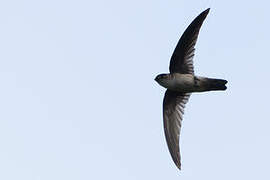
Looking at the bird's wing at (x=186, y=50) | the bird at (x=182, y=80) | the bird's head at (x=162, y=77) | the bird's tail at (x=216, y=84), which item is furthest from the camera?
the bird's head at (x=162, y=77)

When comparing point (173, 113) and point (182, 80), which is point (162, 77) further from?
point (173, 113)

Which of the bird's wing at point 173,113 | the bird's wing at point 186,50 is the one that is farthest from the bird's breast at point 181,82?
the bird's wing at point 173,113

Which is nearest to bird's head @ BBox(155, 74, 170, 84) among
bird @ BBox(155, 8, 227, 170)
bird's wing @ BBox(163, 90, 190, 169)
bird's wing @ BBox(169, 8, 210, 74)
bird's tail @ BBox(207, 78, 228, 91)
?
bird @ BBox(155, 8, 227, 170)

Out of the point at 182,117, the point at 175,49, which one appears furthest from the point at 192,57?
the point at 182,117

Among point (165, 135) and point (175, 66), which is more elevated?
point (175, 66)

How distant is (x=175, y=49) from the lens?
14.6 m

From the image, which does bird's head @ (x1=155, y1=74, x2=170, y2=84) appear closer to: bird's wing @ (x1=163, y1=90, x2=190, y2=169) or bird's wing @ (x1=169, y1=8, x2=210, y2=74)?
bird's wing @ (x1=169, y1=8, x2=210, y2=74)

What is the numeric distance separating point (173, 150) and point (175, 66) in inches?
68.6

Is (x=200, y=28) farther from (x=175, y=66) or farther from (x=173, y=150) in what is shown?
(x=173, y=150)

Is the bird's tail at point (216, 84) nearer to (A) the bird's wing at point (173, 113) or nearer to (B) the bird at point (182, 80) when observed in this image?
(B) the bird at point (182, 80)

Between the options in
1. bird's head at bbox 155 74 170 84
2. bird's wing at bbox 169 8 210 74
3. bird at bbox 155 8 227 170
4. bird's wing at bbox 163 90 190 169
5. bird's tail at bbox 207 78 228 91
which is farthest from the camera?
bird's wing at bbox 163 90 190 169

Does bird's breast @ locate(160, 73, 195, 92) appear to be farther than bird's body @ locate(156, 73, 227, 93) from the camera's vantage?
Yes

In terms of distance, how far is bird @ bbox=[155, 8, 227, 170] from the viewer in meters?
14.2

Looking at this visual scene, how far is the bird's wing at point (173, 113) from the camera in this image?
15039 millimetres
